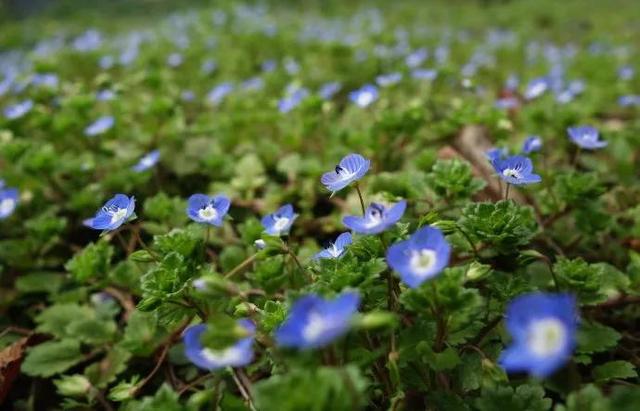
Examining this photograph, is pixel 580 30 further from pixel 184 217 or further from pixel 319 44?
pixel 184 217

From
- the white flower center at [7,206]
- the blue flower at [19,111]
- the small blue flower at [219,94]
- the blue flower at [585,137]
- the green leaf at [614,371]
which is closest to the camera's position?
the green leaf at [614,371]

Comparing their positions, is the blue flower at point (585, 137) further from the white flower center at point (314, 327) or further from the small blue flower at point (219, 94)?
the small blue flower at point (219, 94)

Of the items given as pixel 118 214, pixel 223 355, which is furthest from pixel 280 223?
pixel 223 355

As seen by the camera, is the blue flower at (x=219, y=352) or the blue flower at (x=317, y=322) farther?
the blue flower at (x=219, y=352)

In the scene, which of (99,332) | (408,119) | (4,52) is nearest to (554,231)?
(408,119)

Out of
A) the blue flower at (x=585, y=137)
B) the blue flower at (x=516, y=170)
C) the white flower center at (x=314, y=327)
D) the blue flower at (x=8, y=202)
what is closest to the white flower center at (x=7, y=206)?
the blue flower at (x=8, y=202)

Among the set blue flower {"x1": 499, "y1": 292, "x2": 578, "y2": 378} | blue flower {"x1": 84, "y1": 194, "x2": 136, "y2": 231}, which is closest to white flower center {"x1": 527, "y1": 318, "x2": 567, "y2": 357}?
blue flower {"x1": 499, "y1": 292, "x2": 578, "y2": 378}
